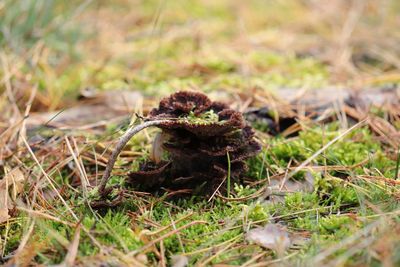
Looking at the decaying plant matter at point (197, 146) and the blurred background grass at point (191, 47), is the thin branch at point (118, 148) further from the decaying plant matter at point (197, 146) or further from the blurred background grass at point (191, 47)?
the blurred background grass at point (191, 47)

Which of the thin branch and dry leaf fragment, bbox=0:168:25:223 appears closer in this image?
the thin branch

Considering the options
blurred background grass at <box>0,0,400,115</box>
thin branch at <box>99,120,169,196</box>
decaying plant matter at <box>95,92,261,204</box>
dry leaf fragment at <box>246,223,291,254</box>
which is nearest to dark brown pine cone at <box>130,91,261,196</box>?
decaying plant matter at <box>95,92,261,204</box>

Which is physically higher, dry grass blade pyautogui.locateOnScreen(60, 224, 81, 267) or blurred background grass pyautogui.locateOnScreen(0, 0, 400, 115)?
dry grass blade pyautogui.locateOnScreen(60, 224, 81, 267)

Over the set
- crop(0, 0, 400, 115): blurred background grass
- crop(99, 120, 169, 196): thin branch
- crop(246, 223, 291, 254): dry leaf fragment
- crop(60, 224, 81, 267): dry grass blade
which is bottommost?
crop(0, 0, 400, 115): blurred background grass

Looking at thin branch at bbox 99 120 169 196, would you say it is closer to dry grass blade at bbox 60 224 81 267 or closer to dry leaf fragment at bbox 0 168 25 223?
dry grass blade at bbox 60 224 81 267

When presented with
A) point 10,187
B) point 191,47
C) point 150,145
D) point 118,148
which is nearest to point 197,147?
point 118,148

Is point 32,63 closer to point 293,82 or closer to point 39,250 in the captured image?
point 293,82
